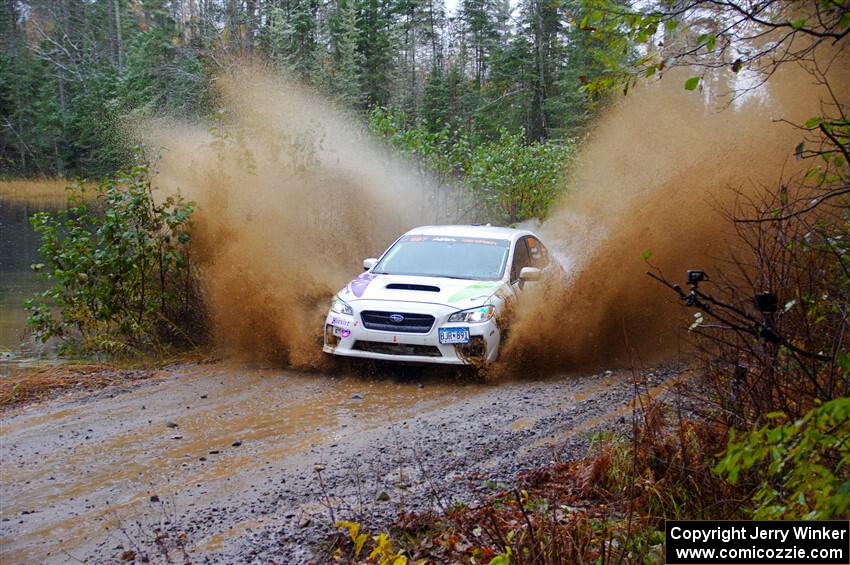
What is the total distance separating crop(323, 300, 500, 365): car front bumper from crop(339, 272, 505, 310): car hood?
144 millimetres

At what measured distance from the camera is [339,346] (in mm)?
10062

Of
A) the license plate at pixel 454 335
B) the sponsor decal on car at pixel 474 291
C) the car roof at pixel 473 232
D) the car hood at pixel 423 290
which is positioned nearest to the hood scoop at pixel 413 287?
the car hood at pixel 423 290

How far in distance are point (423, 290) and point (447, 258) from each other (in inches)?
40.8

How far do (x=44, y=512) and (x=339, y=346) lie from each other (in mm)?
4614

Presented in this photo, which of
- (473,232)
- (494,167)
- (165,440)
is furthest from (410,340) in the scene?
(494,167)

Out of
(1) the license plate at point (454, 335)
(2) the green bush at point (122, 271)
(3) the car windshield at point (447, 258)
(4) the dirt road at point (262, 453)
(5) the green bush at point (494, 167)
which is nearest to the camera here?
(4) the dirt road at point (262, 453)

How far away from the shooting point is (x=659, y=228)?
11609 mm

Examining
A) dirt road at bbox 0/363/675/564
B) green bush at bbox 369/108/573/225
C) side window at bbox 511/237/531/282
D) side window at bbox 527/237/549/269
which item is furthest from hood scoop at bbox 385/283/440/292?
green bush at bbox 369/108/573/225

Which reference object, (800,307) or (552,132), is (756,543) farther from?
(552,132)

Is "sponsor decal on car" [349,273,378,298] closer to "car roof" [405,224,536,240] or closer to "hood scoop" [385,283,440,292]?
"hood scoop" [385,283,440,292]

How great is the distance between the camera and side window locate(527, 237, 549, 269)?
1198 centimetres

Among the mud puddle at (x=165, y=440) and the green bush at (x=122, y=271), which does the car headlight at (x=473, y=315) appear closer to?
the mud puddle at (x=165, y=440)

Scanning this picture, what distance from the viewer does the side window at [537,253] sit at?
1198cm

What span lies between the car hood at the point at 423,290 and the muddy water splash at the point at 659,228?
2.17 feet
